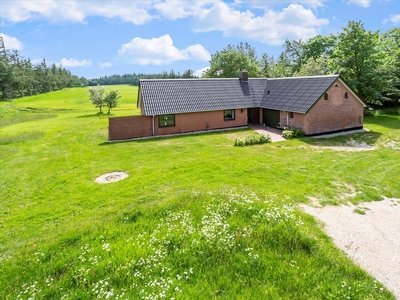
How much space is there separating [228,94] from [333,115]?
9.84 m

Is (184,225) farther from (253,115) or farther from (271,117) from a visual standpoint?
(253,115)

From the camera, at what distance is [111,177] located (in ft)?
41.1

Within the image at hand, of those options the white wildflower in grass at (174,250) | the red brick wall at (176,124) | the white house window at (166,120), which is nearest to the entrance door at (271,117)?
the red brick wall at (176,124)

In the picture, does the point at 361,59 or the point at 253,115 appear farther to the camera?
the point at 361,59

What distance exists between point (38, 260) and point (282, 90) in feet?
77.5

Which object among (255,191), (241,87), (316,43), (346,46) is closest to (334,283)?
(255,191)

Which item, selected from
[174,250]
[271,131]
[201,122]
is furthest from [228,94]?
[174,250]

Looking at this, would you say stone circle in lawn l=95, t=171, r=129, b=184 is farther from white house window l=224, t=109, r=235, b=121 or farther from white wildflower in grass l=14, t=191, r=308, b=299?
white house window l=224, t=109, r=235, b=121

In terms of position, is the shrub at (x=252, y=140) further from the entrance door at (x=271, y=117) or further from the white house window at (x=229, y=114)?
the white house window at (x=229, y=114)

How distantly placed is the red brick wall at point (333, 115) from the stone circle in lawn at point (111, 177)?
1471cm

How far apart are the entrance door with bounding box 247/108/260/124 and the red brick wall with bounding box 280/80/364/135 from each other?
438 centimetres

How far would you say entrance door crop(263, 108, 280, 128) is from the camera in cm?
2386

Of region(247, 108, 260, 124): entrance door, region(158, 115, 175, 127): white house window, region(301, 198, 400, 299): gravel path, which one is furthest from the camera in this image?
region(247, 108, 260, 124): entrance door

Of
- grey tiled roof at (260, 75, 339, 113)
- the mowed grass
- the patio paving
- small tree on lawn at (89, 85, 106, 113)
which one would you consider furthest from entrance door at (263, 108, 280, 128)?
small tree on lawn at (89, 85, 106, 113)
